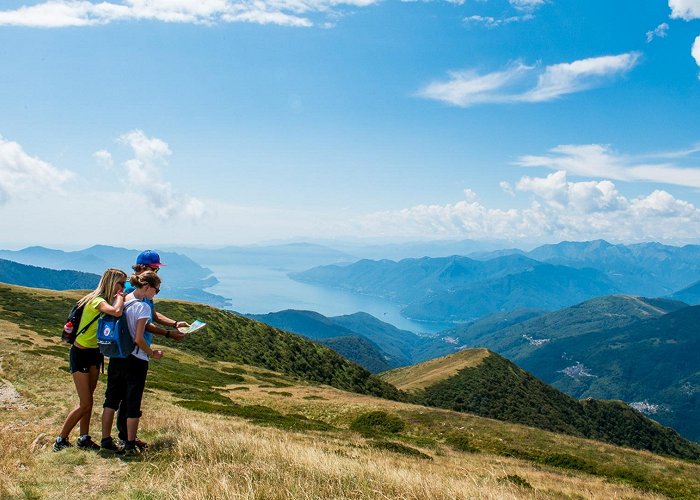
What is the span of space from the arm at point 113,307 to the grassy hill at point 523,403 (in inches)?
3743

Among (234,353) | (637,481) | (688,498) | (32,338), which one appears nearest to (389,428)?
(637,481)

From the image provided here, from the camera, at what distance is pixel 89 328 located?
924 cm

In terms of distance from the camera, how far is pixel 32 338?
4012 cm

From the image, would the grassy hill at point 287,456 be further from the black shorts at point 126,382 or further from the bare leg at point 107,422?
the black shorts at point 126,382

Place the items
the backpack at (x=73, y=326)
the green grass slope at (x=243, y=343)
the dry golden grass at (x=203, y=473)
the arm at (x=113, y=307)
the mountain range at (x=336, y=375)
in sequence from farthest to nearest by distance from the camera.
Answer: the green grass slope at (x=243, y=343) → the mountain range at (x=336, y=375) → the backpack at (x=73, y=326) → the arm at (x=113, y=307) → the dry golden grass at (x=203, y=473)

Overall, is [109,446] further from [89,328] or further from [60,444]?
[89,328]

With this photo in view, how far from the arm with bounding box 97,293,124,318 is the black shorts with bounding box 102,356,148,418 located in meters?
1.09

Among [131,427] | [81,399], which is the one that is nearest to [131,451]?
[131,427]

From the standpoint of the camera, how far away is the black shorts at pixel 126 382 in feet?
29.8

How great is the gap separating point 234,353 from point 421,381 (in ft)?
206

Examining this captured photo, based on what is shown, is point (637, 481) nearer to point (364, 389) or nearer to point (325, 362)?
point (364, 389)

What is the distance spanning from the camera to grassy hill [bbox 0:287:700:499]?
695 centimetres

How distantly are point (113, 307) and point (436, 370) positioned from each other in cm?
14077

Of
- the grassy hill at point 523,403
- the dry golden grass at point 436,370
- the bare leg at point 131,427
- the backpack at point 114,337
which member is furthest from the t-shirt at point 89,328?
the dry golden grass at point 436,370
